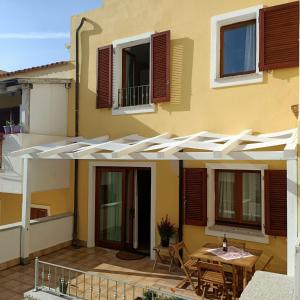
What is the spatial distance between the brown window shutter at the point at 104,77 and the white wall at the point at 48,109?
6.63 ft

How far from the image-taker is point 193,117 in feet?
39.0

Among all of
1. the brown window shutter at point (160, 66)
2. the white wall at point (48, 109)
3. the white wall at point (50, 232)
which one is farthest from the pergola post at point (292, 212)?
the white wall at point (48, 109)

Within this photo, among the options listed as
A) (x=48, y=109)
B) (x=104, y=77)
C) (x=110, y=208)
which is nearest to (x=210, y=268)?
(x=110, y=208)

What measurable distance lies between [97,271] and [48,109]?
24.1 feet

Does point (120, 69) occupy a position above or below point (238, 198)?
above

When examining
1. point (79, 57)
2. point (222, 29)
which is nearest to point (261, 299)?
point (222, 29)

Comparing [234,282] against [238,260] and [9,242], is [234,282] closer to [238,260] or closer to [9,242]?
[238,260]

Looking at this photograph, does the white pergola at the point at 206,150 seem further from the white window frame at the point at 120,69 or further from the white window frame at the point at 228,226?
the white window frame at the point at 120,69

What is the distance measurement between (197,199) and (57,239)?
6.46 m

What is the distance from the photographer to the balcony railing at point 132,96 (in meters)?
14.1

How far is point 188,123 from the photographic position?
39.3 ft

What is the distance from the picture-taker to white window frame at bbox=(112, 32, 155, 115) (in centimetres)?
1302

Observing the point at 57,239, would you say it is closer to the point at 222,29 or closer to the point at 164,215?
the point at 164,215

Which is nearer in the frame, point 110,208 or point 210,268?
point 210,268
